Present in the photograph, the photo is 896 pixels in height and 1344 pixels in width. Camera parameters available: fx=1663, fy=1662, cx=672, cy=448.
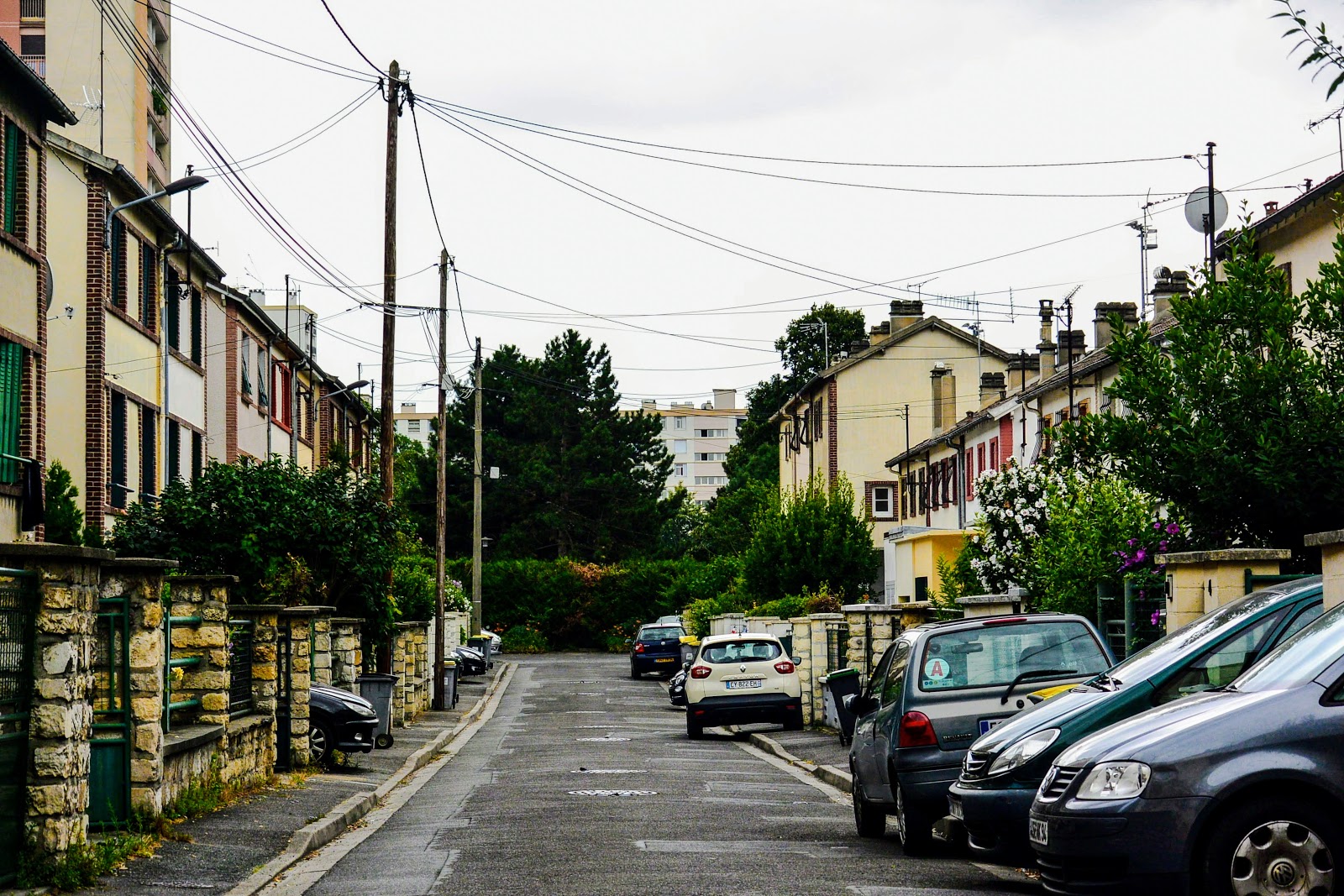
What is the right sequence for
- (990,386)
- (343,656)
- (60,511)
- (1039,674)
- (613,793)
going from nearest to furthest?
(1039,674)
(613,793)
(343,656)
(60,511)
(990,386)

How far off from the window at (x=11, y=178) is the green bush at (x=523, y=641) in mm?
56372

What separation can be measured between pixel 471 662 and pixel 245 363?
49.2 feet

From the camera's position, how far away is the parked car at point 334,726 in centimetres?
2078

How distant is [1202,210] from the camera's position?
27031 millimetres

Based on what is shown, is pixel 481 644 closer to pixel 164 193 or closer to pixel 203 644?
pixel 164 193

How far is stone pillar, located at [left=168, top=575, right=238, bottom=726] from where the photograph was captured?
15.6 metres

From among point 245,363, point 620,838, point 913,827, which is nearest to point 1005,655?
point 913,827

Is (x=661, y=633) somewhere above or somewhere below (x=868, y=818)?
below

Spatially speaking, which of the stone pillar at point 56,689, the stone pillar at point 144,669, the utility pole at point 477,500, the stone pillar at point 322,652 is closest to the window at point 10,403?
the stone pillar at point 322,652

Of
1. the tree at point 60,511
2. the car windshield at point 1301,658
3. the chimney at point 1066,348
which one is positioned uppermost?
the chimney at point 1066,348

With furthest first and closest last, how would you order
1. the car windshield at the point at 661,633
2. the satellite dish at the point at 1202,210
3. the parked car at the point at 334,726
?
the car windshield at the point at 661,633 → the satellite dish at the point at 1202,210 → the parked car at the point at 334,726

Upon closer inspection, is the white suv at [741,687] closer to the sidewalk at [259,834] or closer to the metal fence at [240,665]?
the sidewalk at [259,834]

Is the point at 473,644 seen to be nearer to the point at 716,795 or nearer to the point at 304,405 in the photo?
the point at 304,405

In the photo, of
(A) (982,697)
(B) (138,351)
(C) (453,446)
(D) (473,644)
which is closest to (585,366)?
(C) (453,446)
